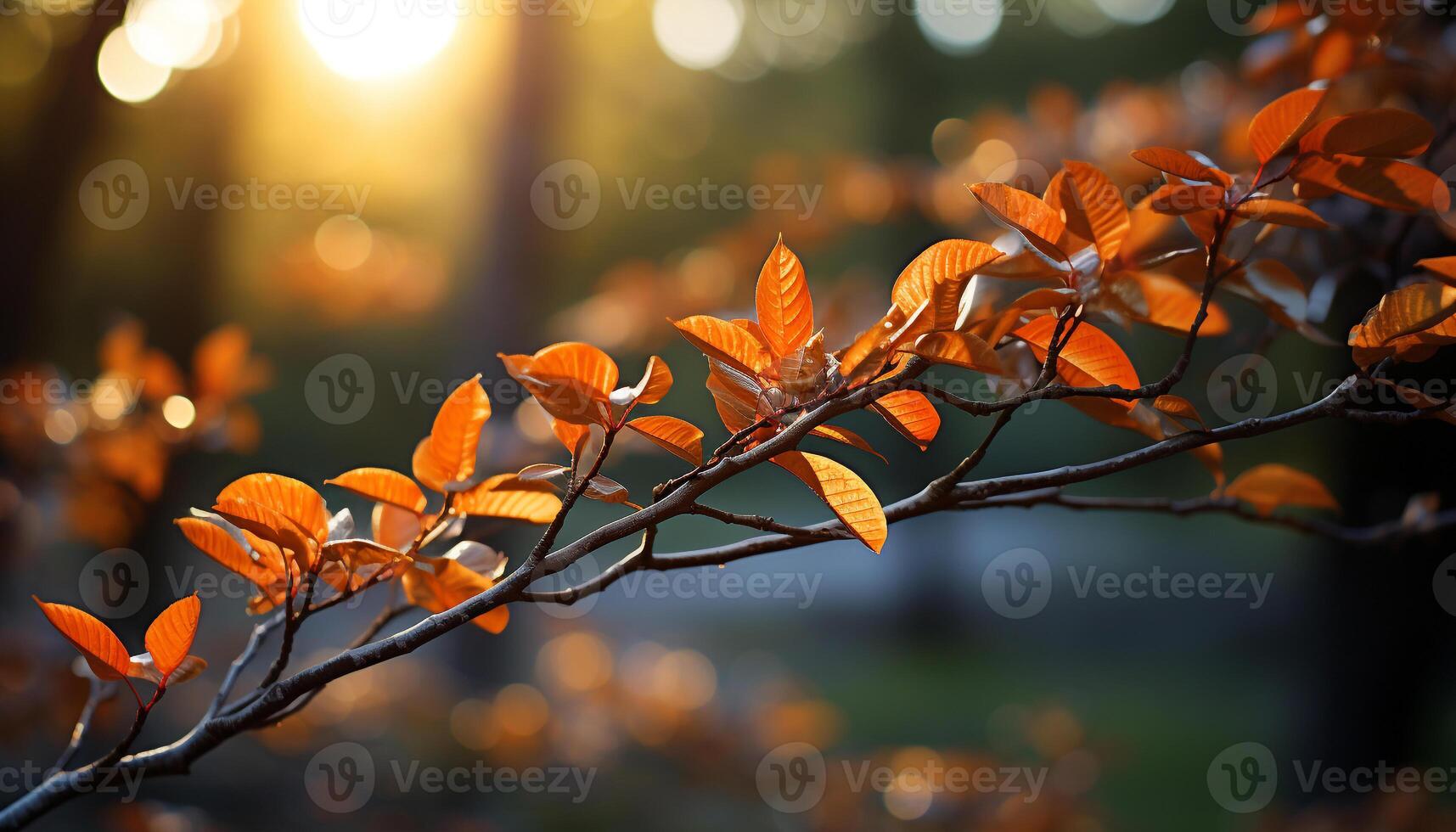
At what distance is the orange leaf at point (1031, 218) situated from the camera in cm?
55

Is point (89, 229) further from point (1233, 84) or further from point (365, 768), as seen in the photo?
point (1233, 84)

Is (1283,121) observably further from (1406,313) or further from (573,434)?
(573,434)

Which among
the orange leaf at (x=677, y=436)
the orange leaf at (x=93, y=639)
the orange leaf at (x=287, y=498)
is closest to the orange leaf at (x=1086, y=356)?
the orange leaf at (x=677, y=436)

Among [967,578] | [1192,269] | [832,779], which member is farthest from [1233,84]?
[967,578]

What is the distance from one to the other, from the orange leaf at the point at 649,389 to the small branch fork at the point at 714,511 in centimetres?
2

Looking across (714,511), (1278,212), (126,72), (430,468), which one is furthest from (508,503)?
(126,72)

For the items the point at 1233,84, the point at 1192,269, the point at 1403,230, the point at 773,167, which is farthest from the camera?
the point at 773,167

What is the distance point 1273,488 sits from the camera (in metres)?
0.77

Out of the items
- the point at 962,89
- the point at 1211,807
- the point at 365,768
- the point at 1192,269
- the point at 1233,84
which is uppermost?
the point at 962,89

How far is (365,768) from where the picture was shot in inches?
105

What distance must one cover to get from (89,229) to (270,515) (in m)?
4.16

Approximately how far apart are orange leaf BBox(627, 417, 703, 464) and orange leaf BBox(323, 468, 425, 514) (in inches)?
6.9

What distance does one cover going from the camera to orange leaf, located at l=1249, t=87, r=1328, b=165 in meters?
0.55

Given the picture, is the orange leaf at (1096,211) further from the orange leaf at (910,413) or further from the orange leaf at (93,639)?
the orange leaf at (93,639)
